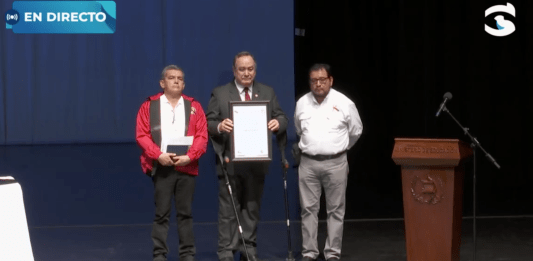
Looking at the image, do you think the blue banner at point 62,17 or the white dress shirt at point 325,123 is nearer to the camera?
the white dress shirt at point 325,123

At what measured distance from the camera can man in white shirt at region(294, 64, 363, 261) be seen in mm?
5125

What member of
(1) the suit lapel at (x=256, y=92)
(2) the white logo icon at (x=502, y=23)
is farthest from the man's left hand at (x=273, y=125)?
(2) the white logo icon at (x=502, y=23)

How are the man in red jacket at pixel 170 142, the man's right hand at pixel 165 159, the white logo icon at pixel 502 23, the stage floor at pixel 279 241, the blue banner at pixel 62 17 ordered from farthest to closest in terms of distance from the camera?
1. the blue banner at pixel 62 17
2. the white logo icon at pixel 502 23
3. the stage floor at pixel 279 241
4. the man in red jacket at pixel 170 142
5. the man's right hand at pixel 165 159

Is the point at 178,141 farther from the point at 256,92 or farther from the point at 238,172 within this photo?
the point at 256,92

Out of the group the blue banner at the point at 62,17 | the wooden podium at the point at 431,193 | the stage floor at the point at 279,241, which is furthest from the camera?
the blue banner at the point at 62,17

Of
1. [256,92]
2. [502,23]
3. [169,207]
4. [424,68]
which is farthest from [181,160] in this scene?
[502,23]

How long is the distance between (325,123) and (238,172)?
2.17ft

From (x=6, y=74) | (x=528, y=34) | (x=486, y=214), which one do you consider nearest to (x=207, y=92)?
(x=6, y=74)

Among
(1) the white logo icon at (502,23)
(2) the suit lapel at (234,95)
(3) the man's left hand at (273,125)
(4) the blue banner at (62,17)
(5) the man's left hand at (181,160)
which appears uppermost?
(4) the blue banner at (62,17)

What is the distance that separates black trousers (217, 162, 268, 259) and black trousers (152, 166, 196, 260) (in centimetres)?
21

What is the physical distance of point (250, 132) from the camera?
4.97 m

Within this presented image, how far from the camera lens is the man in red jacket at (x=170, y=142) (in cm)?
505

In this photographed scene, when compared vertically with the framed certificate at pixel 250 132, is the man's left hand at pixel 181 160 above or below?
below

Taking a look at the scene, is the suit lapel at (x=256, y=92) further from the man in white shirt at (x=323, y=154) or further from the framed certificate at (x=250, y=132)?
the man in white shirt at (x=323, y=154)
